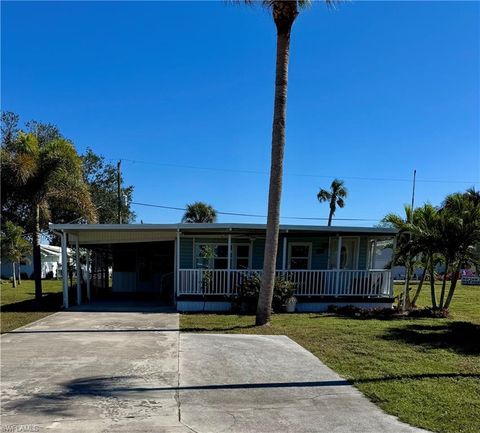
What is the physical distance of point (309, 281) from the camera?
54.3 ft

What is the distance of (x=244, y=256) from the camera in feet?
59.7

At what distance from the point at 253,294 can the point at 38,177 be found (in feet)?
29.0

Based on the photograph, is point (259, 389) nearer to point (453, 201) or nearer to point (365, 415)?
point (365, 415)

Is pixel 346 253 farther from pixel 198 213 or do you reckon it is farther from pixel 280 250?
pixel 198 213

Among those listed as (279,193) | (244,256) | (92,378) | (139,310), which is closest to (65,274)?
(139,310)

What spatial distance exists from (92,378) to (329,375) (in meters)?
3.43

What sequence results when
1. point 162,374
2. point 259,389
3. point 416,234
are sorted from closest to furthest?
point 259,389
point 162,374
point 416,234

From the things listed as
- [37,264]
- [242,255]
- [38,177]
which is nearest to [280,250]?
[242,255]

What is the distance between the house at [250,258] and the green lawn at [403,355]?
5.63 feet

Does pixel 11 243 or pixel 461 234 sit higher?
pixel 461 234

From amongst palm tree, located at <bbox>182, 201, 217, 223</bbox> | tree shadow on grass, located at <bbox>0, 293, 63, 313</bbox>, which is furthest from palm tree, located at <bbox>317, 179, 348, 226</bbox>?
tree shadow on grass, located at <bbox>0, 293, 63, 313</bbox>

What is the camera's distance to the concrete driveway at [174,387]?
505cm

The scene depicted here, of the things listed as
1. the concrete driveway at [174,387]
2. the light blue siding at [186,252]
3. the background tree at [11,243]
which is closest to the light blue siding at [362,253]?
the light blue siding at [186,252]

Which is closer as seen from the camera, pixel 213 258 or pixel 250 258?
pixel 213 258
